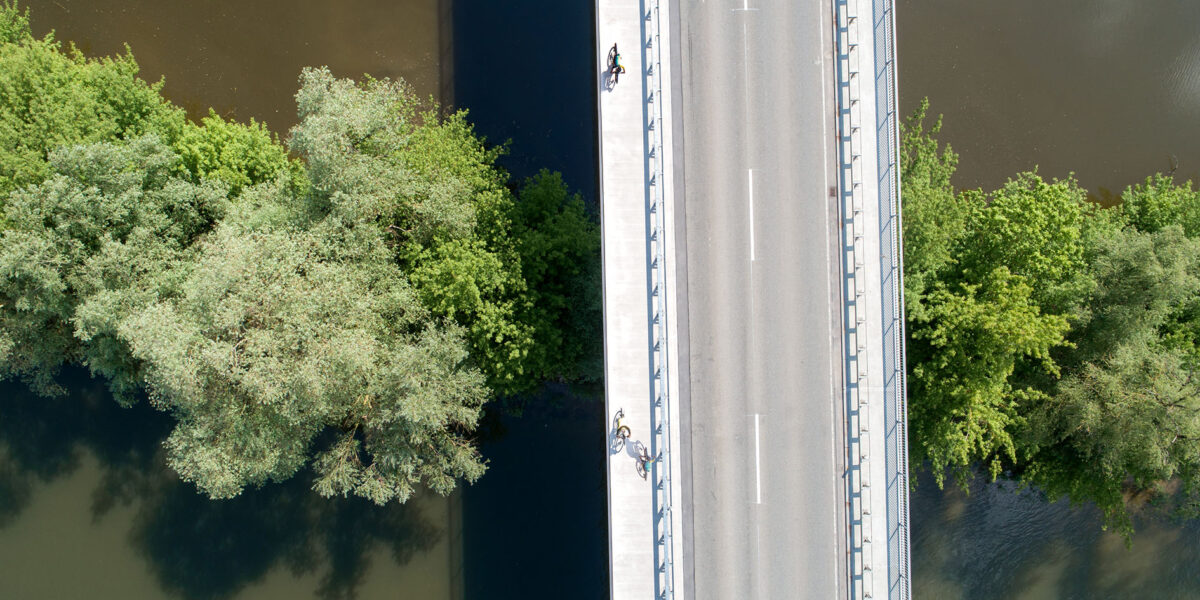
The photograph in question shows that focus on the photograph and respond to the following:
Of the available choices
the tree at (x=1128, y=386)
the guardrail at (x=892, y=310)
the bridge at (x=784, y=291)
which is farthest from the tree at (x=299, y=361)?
the tree at (x=1128, y=386)

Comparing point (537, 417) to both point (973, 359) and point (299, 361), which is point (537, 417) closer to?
point (299, 361)

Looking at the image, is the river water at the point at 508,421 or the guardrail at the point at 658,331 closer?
the guardrail at the point at 658,331

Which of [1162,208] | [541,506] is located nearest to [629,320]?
[541,506]

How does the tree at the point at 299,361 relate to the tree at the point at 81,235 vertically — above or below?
below

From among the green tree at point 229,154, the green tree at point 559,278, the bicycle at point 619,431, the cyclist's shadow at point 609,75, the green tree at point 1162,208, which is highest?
the cyclist's shadow at point 609,75

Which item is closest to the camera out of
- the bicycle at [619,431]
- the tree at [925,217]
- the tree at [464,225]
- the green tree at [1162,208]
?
the bicycle at [619,431]

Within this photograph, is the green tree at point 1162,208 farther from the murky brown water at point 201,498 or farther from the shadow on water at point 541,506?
the murky brown water at point 201,498

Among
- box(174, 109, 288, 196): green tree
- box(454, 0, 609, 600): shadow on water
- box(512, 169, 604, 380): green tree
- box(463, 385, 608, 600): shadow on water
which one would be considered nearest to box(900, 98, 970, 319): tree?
box(512, 169, 604, 380): green tree

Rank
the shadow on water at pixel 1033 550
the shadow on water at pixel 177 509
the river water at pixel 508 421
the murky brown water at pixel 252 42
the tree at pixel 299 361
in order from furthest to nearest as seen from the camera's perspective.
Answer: the shadow on water at pixel 1033 550 < the murky brown water at pixel 252 42 < the river water at pixel 508 421 < the shadow on water at pixel 177 509 < the tree at pixel 299 361

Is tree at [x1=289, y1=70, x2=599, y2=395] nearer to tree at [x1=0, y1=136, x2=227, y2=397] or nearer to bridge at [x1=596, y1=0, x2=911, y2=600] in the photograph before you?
tree at [x1=0, y1=136, x2=227, y2=397]
